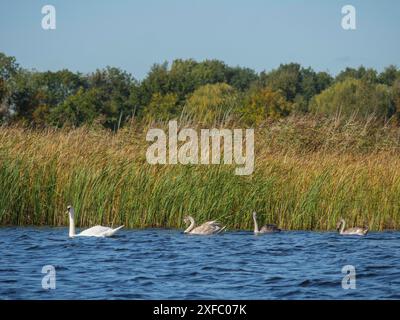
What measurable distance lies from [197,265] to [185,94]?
41588 millimetres

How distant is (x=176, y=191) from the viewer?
18.7 meters

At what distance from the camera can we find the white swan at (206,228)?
1769 cm

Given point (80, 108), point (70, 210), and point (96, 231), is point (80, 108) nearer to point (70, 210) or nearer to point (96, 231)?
point (70, 210)

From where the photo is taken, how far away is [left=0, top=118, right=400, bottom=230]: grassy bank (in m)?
18.8

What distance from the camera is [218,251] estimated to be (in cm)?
1661

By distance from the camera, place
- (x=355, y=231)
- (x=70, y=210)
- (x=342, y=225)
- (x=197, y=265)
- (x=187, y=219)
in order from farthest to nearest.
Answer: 1. (x=342, y=225)
2. (x=187, y=219)
3. (x=355, y=231)
4. (x=70, y=210)
5. (x=197, y=265)

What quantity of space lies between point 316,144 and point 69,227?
6860 mm

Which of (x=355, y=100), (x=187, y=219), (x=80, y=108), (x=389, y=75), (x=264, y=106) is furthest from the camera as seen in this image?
(x=389, y=75)

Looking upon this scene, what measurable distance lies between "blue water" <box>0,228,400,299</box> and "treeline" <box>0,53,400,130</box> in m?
3.96

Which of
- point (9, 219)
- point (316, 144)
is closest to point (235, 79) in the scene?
point (316, 144)

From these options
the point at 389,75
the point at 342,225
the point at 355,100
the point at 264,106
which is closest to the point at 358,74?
the point at 389,75
